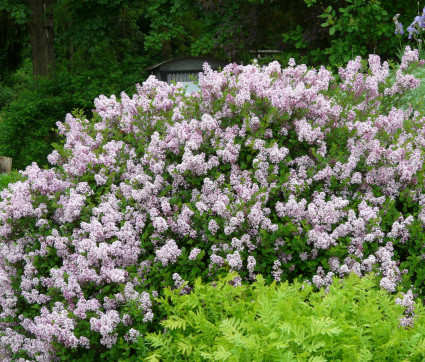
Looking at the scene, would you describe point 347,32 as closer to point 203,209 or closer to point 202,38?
point 202,38

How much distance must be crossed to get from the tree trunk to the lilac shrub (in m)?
12.6

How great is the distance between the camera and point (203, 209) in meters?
3.57

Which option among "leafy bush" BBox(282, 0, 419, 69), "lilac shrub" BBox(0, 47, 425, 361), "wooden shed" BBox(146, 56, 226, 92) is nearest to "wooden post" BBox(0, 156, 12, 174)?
"wooden shed" BBox(146, 56, 226, 92)

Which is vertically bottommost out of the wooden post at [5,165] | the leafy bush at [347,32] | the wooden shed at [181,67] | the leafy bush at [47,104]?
the wooden post at [5,165]

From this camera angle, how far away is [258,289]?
2.84 meters

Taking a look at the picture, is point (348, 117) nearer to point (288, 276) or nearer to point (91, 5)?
point (288, 276)

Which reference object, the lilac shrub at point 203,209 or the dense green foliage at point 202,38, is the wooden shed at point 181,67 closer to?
the dense green foliage at point 202,38

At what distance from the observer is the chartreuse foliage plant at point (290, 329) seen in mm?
2182

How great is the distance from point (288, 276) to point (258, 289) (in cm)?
79

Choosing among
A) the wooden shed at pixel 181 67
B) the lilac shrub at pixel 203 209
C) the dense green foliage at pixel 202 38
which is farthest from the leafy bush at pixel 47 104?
the lilac shrub at pixel 203 209

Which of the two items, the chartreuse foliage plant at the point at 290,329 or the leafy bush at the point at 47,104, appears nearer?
the chartreuse foliage plant at the point at 290,329

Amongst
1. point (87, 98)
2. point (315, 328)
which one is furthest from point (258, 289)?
point (87, 98)

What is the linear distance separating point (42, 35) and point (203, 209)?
47.1ft

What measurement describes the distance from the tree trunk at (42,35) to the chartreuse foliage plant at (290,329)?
14328 mm
